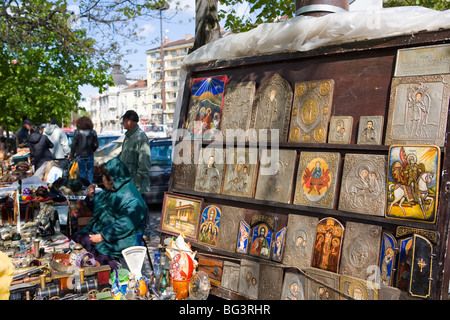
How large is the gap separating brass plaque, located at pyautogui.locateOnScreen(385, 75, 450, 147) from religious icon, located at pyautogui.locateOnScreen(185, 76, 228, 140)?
135cm

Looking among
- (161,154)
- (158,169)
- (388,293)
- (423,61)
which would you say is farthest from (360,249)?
(161,154)

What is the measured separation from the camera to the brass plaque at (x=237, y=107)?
2.96 metres

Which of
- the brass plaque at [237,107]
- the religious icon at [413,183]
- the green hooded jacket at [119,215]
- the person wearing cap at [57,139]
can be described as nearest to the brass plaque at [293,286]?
the religious icon at [413,183]

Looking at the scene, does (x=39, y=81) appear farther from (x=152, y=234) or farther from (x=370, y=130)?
(x=370, y=130)

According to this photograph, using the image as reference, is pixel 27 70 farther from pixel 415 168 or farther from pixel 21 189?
pixel 415 168

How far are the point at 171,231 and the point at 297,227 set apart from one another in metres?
1.19

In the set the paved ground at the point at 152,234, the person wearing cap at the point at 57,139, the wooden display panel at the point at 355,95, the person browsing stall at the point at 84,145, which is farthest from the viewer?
the person wearing cap at the point at 57,139

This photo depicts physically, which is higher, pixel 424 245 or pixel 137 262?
pixel 424 245

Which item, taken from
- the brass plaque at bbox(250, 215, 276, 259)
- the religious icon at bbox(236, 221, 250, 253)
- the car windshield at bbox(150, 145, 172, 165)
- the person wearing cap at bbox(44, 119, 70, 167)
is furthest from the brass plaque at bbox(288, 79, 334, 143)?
the person wearing cap at bbox(44, 119, 70, 167)

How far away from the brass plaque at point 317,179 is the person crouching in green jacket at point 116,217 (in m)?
1.69

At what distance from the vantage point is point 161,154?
345 inches

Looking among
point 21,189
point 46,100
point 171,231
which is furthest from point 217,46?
point 46,100

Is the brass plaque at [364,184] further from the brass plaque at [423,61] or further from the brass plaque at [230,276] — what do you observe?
the brass plaque at [230,276]
